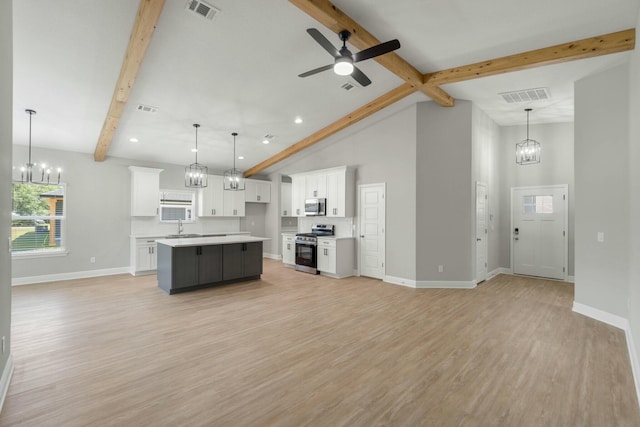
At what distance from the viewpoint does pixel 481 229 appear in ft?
19.4

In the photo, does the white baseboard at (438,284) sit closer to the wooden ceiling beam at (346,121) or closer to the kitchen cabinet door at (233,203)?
the wooden ceiling beam at (346,121)

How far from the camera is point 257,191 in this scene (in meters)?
9.09

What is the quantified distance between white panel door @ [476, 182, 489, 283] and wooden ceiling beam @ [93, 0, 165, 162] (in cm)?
554

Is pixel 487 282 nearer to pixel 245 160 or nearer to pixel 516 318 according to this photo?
pixel 516 318

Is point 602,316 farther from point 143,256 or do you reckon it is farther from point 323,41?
point 143,256

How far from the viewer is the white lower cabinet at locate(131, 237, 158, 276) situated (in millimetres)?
6645

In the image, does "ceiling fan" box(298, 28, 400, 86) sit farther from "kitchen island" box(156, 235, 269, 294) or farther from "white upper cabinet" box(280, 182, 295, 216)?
"white upper cabinet" box(280, 182, 295, 216)

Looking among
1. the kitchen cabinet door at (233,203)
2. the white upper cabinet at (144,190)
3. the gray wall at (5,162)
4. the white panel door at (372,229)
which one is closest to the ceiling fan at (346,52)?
the gray wall at (5,162)

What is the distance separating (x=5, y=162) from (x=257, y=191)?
6782mm

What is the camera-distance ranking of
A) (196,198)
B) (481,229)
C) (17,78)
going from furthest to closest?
(196,198) → (481,229) → (17,78)

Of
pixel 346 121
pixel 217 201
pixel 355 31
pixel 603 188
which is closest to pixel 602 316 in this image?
pixel 603 188

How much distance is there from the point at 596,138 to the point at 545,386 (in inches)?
136

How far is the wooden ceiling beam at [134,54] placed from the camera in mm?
2917

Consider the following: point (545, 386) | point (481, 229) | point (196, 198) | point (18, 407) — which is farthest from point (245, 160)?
point (545, 386)
